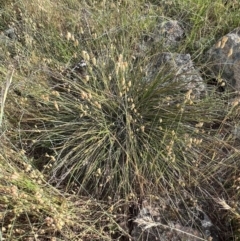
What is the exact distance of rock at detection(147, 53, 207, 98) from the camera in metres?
2.02

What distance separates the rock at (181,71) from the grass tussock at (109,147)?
32 mm

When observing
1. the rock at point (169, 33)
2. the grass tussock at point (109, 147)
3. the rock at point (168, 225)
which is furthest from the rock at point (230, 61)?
the rock at point (168, 225)

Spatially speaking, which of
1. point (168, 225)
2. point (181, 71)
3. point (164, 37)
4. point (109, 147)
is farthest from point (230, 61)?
point (168, 225)

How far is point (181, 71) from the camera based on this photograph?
2133 mm

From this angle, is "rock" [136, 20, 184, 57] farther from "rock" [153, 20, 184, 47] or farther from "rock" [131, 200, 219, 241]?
"rock" [131, 200, 219, 241]

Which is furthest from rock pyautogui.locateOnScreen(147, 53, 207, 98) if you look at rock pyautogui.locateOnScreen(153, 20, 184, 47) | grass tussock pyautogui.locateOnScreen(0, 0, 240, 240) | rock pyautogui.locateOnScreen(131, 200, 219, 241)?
rock pyautogui.locateOnScreen(131, 200, 219, 241)

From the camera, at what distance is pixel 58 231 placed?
164 cm

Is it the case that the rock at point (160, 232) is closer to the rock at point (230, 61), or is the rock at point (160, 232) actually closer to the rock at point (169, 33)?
the rock at point (230, 61)

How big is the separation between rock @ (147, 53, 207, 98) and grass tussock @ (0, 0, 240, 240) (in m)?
0.03

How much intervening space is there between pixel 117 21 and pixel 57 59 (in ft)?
1.55

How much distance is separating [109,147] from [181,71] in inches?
24.9

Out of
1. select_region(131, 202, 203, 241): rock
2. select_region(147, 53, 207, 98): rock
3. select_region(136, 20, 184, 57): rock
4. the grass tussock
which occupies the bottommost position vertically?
select_region(131, 202, 203, 241): rock

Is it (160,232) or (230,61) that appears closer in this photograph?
(160,232)

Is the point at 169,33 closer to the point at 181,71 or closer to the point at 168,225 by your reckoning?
the point at 181,71
